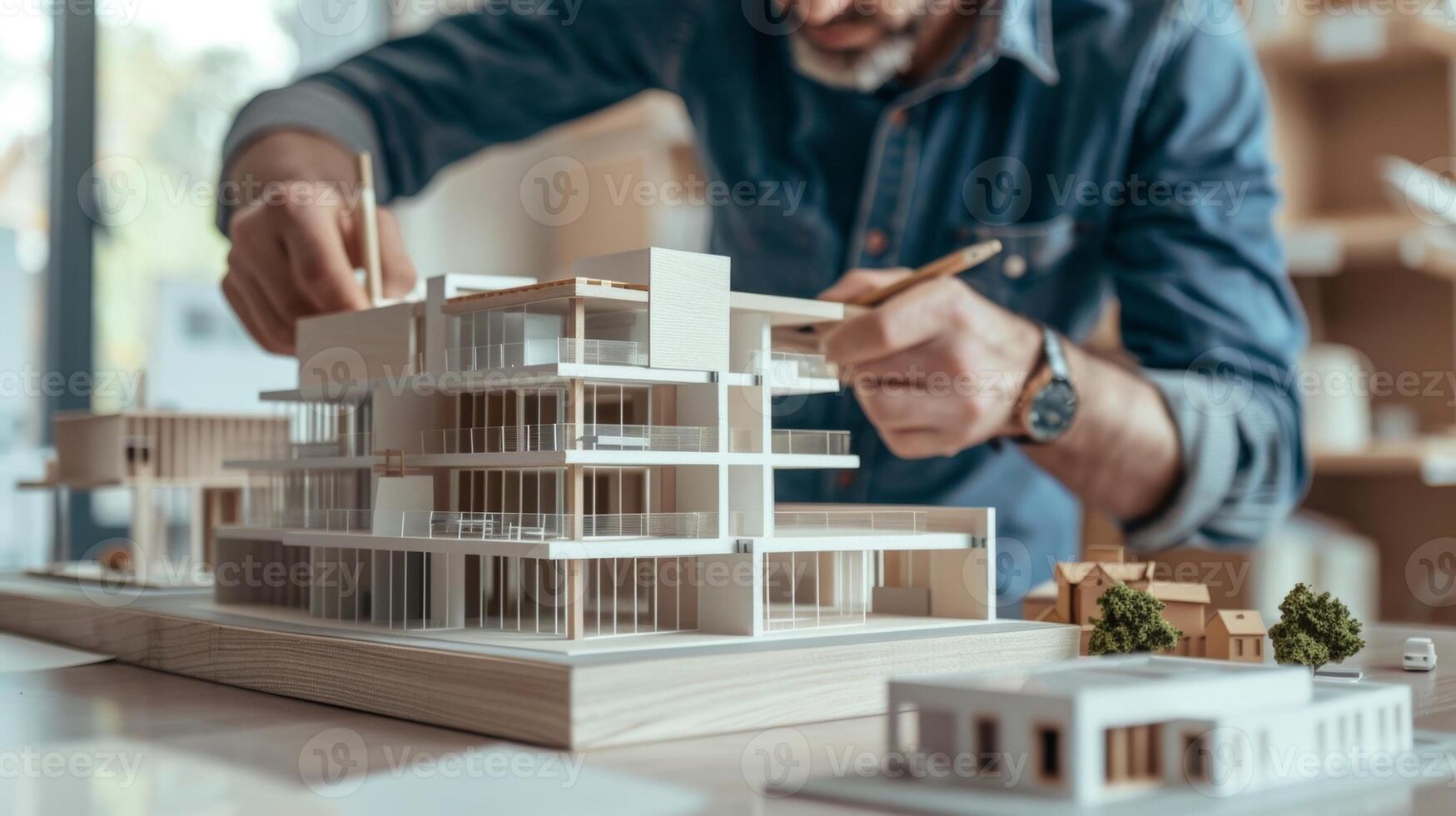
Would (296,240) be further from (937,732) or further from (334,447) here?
(937,732)

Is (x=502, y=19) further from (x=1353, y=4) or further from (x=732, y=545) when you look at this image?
(x=1353, y=4)

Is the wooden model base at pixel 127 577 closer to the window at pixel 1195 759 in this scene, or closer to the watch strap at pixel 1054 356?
the watch strap at pixel 1054 356

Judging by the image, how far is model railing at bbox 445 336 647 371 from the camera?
174cm

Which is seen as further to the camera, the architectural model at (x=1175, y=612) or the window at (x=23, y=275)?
the window at (x=23, y=275)

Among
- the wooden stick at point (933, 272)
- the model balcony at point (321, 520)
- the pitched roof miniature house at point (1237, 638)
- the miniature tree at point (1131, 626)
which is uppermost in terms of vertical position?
the wooden stick at point (933, 272)

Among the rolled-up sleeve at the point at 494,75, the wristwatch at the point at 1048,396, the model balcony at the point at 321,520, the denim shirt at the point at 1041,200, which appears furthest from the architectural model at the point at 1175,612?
the rolled-up sleeve at the point at 494,75

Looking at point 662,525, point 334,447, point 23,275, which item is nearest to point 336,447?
point 334,447

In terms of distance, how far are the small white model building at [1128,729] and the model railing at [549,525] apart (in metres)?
0.55

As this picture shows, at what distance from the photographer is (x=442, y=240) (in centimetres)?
467

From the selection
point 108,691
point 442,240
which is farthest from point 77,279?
point 108,691

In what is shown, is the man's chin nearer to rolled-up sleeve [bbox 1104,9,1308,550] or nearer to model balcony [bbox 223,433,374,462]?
rolled-up sleeve [bbox 1104,9,1308,550]

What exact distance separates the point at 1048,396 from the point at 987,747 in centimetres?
108

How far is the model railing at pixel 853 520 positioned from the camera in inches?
80.7

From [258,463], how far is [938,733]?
143 centimetres
